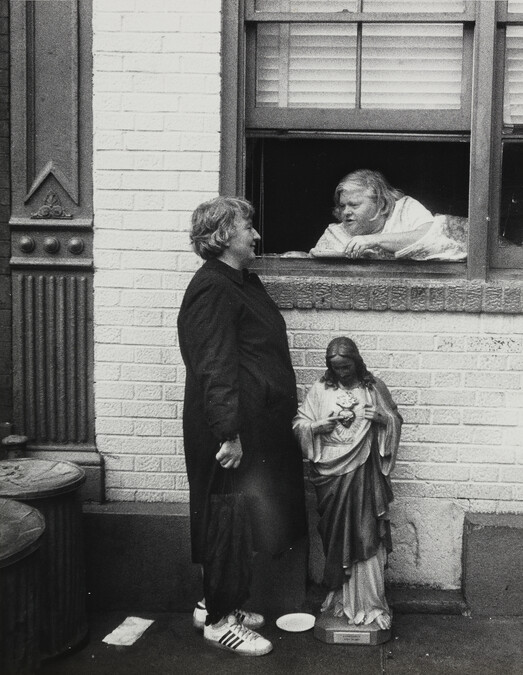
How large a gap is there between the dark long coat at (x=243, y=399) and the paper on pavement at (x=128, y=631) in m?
0.51

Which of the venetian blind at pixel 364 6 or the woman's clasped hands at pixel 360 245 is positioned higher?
the venetian blind at pixel 364 6

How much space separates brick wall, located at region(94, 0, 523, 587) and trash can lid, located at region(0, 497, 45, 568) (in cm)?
113

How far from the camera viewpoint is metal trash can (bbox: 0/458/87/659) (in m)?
3.94

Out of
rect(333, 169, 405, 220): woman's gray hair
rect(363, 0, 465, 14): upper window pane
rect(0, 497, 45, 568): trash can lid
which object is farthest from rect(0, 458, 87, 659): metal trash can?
rect(363, 0, 465, 14): upper window pane

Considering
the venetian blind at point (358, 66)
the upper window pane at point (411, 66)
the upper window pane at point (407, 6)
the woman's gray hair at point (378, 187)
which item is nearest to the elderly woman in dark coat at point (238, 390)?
the woman's gray hair at point (378, 187)

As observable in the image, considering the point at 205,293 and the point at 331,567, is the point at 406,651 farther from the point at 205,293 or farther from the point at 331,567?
the point at 205,293

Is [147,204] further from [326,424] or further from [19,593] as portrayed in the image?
[19,593]

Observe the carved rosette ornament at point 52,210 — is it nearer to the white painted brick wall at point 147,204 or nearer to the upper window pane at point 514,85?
the white painted brick wall at point 147,204

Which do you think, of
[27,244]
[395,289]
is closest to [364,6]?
[395,289]

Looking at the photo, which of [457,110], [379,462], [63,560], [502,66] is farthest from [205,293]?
[502,66]

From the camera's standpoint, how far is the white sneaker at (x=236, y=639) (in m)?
4.03

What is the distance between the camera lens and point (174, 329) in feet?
14.9

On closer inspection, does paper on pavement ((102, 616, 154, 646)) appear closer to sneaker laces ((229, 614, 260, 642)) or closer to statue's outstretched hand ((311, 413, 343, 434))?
sneaker laces ((229, 614, 260, 642))

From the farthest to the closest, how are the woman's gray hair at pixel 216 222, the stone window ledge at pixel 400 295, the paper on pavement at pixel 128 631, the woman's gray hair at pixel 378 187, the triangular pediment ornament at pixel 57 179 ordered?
the woman's gray hair at pixel 378 187 → the triangular pediment ornament at pixel 57 179 → the stone window ledge at pixel 400 295 → the paper on pavement at pixel 128 631 → the woman's gray hair at pixel 216 222
